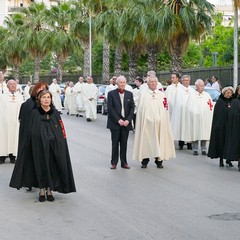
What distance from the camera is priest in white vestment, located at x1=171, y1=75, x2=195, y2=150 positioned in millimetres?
18906

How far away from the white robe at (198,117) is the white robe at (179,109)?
7.5 inches

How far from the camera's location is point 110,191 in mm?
11828

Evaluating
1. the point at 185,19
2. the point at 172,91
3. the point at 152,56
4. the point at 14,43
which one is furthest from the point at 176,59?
the point at 14,43

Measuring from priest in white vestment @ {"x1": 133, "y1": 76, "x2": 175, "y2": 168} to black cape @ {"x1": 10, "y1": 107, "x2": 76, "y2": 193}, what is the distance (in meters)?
4.14

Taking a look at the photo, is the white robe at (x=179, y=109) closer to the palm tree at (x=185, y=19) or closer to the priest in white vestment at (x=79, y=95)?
the palm tree at (x=185, y=19)

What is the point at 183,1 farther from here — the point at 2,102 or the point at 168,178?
the point at 168,178

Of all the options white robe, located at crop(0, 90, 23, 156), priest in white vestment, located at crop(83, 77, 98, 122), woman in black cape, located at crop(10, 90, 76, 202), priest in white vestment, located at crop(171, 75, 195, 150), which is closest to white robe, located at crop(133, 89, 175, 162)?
white robe, located at crop(0, 90, 23, 156)

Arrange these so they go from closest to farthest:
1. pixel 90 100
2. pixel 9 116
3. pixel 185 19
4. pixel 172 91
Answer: pixel 9 116 < pixel 172 91 < pixel 90 100 < pixel 185 19

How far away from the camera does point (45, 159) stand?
10.7 m

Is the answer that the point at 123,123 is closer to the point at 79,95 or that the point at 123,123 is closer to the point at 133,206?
the point at 133,206

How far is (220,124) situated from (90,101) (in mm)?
15954

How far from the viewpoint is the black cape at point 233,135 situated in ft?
48.0

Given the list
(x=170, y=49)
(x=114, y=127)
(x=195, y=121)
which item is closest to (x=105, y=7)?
(x=170, y=49)

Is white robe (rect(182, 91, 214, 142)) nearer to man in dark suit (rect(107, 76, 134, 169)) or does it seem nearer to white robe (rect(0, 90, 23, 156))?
man in dark suit (rect(107, 76, 134, 169))
